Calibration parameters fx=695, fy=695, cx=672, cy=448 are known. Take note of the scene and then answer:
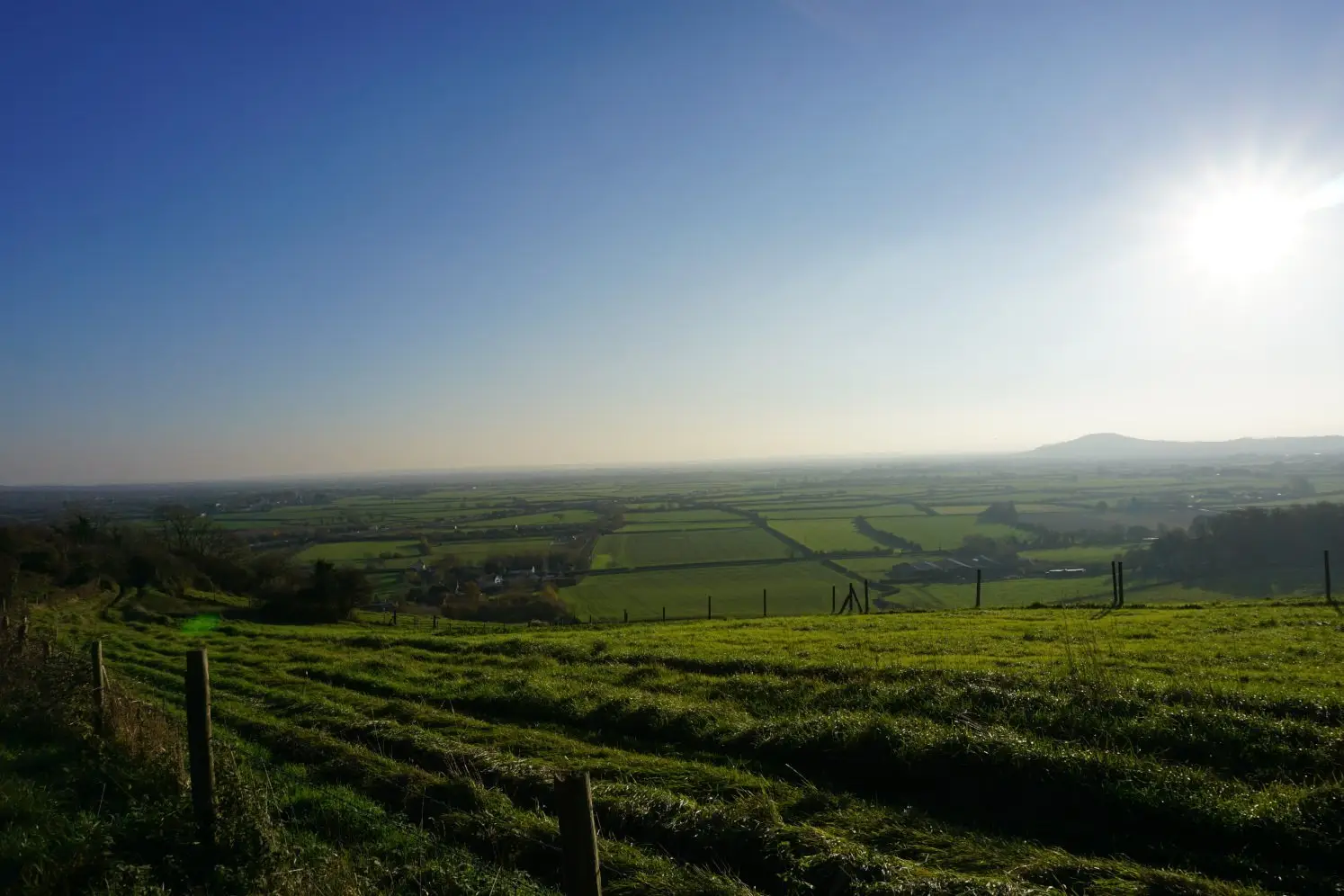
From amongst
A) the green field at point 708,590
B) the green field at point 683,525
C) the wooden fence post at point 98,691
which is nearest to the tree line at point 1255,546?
the green field at point 708,590

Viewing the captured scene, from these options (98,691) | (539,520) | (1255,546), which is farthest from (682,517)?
(98,691)

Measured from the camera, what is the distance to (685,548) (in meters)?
94.2

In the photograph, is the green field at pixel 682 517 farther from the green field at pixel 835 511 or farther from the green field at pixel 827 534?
the green field at pixel 827 534

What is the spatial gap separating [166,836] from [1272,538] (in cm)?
7865

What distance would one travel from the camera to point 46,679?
41.9 ft

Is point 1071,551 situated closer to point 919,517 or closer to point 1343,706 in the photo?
point 919,517

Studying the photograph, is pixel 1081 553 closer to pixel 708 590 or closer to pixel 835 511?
pixel 708 590

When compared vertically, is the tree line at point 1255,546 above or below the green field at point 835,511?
above

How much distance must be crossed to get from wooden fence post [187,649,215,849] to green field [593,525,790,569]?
2913 inches

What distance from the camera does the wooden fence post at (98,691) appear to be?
1078cm

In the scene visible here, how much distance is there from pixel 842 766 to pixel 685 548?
84.9m

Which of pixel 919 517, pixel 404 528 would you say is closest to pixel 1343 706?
pixel 919 517

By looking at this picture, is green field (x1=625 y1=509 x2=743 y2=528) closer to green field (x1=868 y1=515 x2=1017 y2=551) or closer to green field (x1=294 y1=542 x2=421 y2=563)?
green field (x1=868 y1=515 x2=1017 y2=551)

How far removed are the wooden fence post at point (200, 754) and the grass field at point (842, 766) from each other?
3.93 feet
